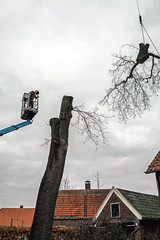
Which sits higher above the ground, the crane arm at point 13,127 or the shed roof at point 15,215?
the crane arm at point 13,127

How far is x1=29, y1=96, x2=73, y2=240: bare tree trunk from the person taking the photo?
523 centimetres

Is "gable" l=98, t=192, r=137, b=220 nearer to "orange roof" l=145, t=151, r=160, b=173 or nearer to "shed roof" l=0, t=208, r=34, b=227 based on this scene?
"orange roof" l=145, t=151, r=160, b=173

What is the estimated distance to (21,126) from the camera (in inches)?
531

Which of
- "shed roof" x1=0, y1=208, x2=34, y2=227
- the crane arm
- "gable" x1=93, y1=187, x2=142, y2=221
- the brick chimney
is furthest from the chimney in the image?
the brick chimney

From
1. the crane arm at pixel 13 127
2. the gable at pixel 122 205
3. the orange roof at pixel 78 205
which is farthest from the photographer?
the orange roof at pixel 78 205

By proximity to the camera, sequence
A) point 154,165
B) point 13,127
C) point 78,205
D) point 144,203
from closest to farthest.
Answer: point 154,165
point 13,127
point 144,203
point 78,205

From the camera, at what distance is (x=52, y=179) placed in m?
5.67

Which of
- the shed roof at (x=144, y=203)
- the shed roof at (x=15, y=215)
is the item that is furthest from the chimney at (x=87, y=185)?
the shed roof at (x=15, y=215)

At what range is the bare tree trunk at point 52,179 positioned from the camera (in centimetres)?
523

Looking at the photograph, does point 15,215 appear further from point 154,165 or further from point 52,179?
point 52,179

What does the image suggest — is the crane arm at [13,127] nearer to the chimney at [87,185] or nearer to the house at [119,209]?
the house at [119,209]

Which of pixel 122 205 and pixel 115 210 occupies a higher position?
pixel 122 205

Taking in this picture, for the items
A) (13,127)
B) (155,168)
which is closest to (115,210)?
(155,168)

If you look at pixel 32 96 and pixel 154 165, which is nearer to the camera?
pixel 154 165
